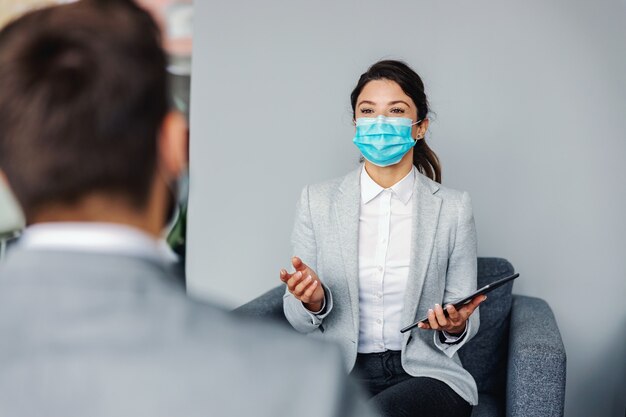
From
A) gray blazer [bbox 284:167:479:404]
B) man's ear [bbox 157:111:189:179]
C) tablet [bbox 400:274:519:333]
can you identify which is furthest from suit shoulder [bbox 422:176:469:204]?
man's ear [bbox 157:111:189:179]

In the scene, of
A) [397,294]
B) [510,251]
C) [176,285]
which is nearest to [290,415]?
[176,285]

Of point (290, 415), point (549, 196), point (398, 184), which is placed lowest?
point (549, 196)

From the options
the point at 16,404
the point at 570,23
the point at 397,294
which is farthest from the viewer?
the point at 570,23

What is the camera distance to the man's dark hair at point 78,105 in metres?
0.69

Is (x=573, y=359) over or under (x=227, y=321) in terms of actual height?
under

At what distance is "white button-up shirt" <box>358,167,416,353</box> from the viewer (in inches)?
84.6

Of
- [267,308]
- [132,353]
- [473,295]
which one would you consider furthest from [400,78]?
[132,353]

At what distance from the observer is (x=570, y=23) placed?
274 cm

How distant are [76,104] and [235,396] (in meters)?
0.29

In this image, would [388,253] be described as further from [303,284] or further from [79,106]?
[79,106]

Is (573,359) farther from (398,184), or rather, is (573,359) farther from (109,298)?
(109,298)

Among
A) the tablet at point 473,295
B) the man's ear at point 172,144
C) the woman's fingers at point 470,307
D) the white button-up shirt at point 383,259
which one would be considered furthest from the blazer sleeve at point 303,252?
the man's ear at point 172,144

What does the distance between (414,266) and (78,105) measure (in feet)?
5.11

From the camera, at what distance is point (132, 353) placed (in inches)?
24.4
